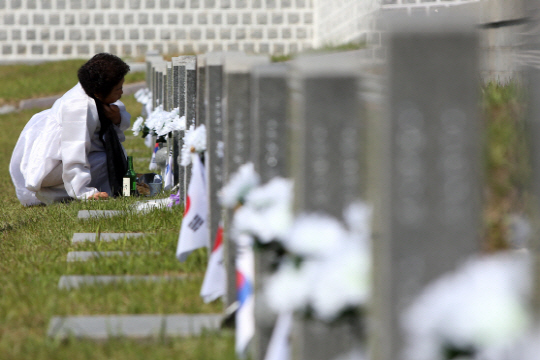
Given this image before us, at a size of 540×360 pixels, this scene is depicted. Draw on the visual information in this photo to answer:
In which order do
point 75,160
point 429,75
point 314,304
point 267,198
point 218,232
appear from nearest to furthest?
1. point 429,75
2. point 314,304
3. point 267,198
4. point 218,232
5. point 75,160

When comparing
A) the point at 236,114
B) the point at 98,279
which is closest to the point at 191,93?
the point at 98,279

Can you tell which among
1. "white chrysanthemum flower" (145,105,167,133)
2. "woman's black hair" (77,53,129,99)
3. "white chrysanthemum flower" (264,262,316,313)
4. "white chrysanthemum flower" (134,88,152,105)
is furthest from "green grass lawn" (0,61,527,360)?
"white chrysanthemum flower" (134,88,152,105)

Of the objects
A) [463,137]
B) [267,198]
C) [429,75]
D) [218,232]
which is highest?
[429,75]

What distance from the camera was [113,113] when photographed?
6926 mm

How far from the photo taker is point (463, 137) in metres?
1.68

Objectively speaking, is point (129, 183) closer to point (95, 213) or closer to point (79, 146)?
point (79, 146)

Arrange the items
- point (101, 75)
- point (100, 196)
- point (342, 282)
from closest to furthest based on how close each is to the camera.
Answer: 1. point (342, 282)
2. point (100, 196)
3. point (101, 75)

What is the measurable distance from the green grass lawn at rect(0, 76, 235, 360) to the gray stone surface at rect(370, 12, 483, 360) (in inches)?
48.9

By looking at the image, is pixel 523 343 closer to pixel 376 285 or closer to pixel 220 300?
pixel 376 285

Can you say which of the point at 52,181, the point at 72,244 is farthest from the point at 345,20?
the point at 72,244

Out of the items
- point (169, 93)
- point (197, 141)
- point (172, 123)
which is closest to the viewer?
point (197, 141)

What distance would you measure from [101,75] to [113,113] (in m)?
0.33

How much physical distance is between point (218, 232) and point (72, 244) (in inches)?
65.0

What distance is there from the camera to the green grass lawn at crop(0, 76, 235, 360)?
2.97 m
